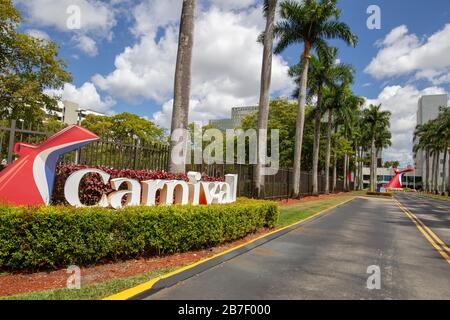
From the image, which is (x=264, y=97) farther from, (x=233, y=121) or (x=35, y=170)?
(x=233, y=121)

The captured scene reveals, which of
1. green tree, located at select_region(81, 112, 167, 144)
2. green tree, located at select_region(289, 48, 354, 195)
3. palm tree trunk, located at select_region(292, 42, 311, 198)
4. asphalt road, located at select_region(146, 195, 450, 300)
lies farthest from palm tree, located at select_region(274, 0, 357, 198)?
green tree, located at select_region(81, 112, 167, 144)

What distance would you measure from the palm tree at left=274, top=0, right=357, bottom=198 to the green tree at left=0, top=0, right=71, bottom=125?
51.3ft

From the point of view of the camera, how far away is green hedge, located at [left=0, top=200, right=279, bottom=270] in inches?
217

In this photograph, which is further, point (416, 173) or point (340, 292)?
point (416, 173)

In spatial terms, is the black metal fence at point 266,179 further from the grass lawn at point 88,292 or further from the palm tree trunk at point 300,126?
the grass lawn at point 88,292

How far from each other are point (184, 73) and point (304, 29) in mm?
18627

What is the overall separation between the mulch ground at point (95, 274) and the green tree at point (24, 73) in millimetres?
15585

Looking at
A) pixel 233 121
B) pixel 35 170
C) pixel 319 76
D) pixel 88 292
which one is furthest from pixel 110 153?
pixel 233 121

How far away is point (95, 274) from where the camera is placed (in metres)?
5.86

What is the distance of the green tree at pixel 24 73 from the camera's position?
1900cm

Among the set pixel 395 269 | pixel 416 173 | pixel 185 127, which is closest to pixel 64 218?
pixel 185 127
